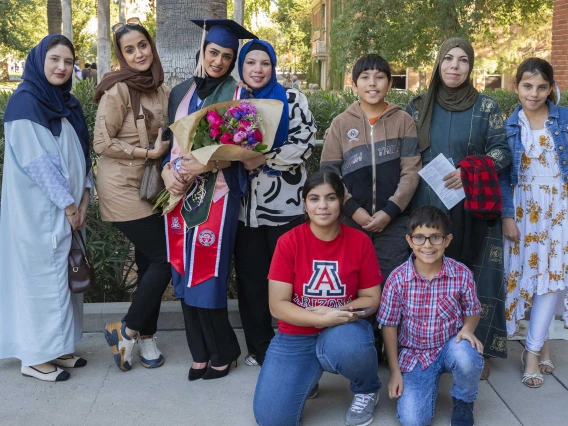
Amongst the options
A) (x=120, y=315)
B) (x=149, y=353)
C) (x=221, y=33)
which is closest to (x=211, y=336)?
(x=149, y=353)

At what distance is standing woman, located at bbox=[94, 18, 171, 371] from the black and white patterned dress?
1.91ft

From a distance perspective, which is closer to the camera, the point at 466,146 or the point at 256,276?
the point at 466,146

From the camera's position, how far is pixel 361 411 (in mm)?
3463

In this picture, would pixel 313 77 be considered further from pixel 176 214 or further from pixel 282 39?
pixel 176 214

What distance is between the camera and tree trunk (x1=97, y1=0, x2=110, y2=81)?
1659cm

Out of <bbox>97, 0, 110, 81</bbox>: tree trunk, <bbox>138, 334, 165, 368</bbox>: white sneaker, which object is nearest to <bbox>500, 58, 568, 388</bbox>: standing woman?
<bbox>138, 334, 165, 368</bbox>: white sneaker

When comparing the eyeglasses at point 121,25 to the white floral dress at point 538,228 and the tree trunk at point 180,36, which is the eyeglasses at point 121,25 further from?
the white floral dress at point 538,228

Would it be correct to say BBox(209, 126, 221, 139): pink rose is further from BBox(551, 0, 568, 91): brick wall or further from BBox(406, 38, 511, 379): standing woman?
BBox(551, 0, 568, 91): brick wall

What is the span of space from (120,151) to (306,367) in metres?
1.61

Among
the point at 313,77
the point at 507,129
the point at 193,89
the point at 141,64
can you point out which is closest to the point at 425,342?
the point at 507,129

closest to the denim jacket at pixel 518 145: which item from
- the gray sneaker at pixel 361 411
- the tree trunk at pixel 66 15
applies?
the gray sneaker at pixel 361 411

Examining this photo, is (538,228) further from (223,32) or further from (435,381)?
(223,32)

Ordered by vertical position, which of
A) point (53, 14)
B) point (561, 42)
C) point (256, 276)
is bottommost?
point (256, 276)

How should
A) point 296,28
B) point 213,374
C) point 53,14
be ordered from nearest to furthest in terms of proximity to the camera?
point 213,374, point 53,14, point 296,28
